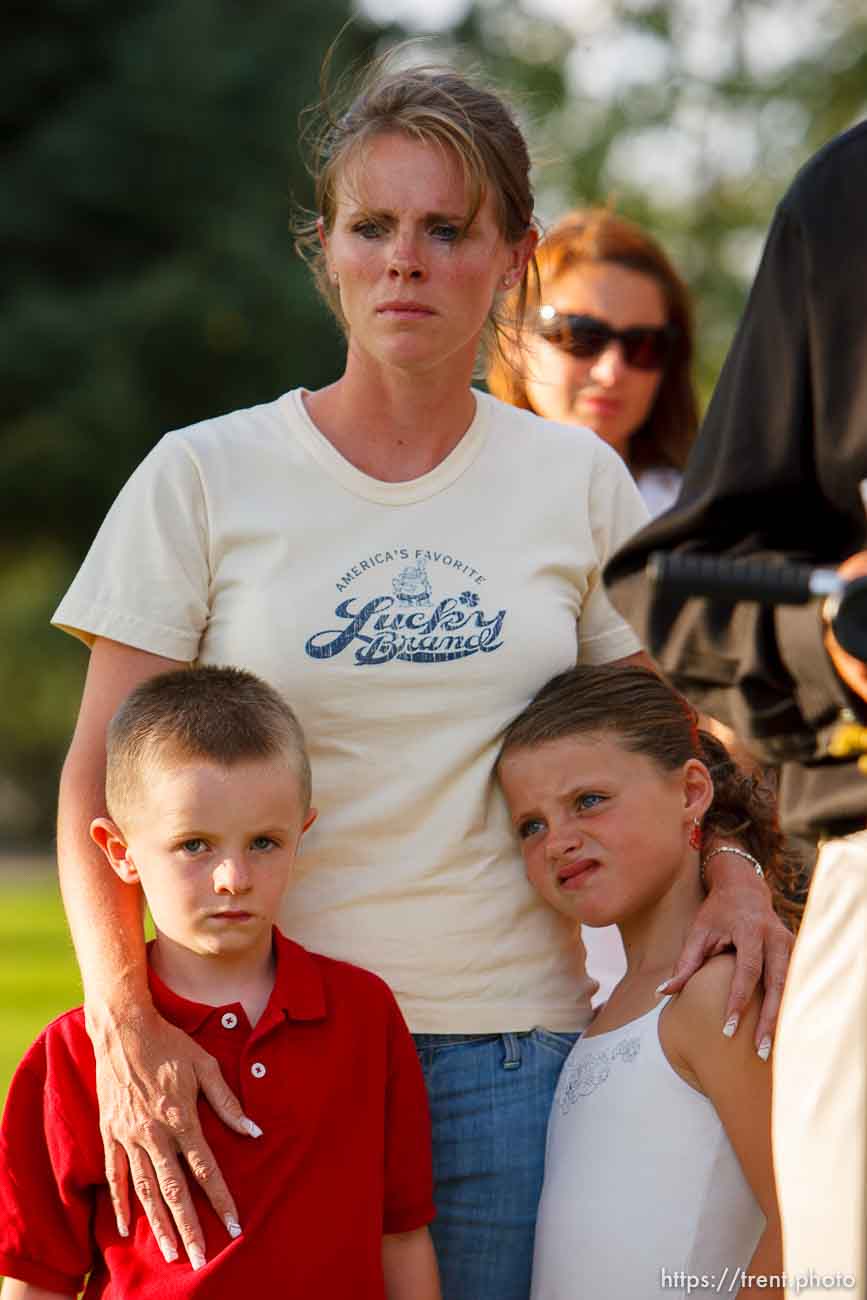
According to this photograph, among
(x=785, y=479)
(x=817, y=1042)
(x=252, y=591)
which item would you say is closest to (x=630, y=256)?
(x=252, y=591)

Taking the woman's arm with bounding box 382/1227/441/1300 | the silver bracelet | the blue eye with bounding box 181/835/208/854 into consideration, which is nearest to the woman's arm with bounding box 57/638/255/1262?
the blue eye with bounding box 181/835/208/854

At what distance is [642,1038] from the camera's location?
3.01m

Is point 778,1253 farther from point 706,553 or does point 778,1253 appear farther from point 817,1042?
point 706,553

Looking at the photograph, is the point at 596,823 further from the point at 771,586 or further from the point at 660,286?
the point at 660,286

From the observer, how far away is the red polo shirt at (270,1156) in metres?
2.72

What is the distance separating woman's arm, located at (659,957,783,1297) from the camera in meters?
2.80

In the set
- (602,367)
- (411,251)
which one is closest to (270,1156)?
(411,251)

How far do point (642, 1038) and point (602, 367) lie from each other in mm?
2188

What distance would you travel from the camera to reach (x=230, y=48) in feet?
59.1

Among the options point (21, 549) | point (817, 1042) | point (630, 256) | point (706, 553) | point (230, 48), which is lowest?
point (817, 1042)

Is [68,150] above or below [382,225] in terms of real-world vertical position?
above

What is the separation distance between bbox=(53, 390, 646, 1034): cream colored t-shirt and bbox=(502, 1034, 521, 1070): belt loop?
0.02m

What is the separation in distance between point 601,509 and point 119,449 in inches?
605

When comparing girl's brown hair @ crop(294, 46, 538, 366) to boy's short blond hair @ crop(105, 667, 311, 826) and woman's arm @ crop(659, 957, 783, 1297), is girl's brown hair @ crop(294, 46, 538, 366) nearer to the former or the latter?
boy's short blond hair @ crop(105, 667, 311, 826)
